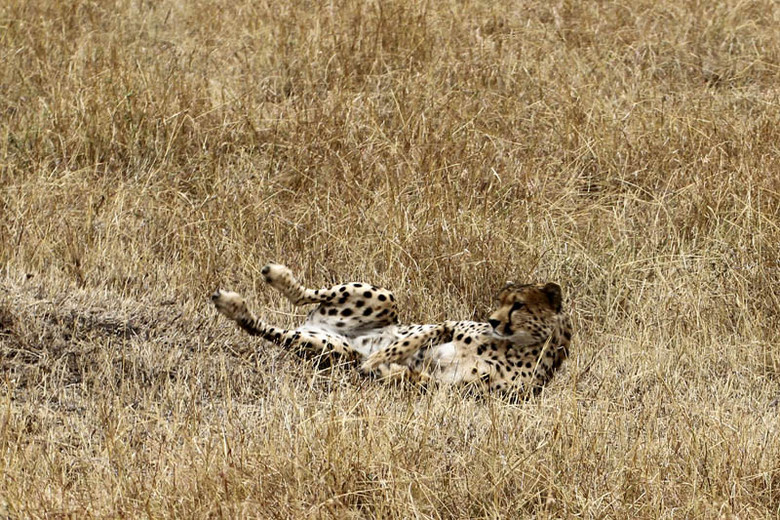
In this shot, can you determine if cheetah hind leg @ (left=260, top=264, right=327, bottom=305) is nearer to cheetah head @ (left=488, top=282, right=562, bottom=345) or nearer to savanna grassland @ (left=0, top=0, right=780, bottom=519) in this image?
savanna grassland @ (left=0, top=0, right=780, bottom=519)

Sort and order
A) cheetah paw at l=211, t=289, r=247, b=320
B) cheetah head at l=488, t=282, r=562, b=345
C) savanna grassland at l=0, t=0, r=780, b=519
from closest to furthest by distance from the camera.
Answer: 1. savanna grassland at l=0, t=0, r=780, b=519
2. cheetah head at l=488, t=282, r=562, b=345
3. cheetah paw at l=211, t=289, r=247, b=320

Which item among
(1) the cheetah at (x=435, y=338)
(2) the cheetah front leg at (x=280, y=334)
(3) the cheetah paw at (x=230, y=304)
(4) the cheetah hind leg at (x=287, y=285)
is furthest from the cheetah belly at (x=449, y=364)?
(3) the cheetah paw at (x=230, y=304)

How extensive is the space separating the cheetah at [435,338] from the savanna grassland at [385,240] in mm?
112

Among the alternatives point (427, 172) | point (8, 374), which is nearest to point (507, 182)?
point (427, 172)

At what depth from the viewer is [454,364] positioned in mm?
4418

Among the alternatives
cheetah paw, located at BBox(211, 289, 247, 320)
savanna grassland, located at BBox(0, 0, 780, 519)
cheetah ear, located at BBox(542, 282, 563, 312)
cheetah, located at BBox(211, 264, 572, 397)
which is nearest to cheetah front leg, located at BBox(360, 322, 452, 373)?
cheetah, located at BBox(211, 264, 572, 397)

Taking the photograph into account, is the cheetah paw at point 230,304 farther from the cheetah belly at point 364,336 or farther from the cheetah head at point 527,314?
the cheetah head at point 527,314

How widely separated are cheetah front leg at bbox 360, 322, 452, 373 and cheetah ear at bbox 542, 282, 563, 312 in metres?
0.43

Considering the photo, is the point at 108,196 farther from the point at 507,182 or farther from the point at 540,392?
the point at 540,392

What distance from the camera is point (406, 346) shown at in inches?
176

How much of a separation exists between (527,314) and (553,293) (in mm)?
137

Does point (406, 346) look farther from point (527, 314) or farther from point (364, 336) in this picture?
point (527, 314)

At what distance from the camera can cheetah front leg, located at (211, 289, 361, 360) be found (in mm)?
Result: 4551

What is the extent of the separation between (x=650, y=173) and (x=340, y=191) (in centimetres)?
167
